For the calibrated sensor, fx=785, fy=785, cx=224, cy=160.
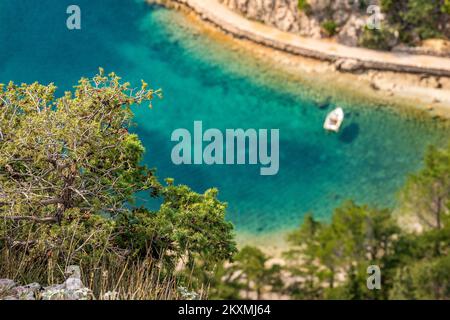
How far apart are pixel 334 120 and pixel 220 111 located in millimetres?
5479

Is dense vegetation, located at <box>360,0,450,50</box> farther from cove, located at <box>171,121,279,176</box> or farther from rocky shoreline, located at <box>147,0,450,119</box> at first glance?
cove, located at <box>171,121,279,176</box>

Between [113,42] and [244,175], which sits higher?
[113,42]

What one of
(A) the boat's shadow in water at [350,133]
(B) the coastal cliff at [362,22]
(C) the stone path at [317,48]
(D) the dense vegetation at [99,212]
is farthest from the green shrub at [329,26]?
(D) the dense vegetation at [99,212]

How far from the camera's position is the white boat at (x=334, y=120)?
36875 mm

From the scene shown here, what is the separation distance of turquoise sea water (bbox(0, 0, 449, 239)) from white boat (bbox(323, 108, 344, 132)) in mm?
356

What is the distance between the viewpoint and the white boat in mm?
36875

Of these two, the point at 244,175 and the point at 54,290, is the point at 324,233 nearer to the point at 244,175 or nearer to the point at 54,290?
the point at 244,175

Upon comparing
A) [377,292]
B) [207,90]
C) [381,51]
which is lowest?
[377,292]

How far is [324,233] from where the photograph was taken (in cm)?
2578

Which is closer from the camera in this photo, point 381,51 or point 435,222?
point 435,222

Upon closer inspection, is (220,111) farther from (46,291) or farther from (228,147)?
(46,291)

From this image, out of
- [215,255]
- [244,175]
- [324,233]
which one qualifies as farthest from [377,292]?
[244,175]
